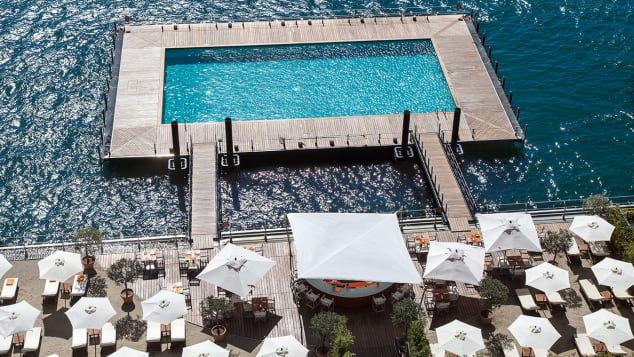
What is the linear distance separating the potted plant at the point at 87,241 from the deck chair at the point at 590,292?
113ft

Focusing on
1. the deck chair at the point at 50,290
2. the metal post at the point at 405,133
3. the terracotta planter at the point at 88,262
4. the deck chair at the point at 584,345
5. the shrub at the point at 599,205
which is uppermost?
the metal post at the point at 405,133

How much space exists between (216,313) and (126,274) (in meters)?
6.86

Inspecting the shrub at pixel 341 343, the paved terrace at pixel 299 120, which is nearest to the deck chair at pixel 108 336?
the shrub at pixel 341 343

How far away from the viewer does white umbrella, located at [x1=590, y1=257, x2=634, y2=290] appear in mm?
56406

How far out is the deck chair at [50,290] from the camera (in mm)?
56781

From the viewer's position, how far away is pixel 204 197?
7006 centimetres

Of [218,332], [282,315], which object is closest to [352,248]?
[282,315]

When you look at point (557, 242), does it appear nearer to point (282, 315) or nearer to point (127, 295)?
point (282, 315)

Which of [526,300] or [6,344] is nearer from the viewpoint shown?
[6,344]

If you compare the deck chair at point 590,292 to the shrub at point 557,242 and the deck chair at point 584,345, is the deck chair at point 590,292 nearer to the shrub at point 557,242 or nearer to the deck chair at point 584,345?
the shrub at point 557,242

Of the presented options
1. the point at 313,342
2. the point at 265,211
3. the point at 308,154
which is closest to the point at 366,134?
the point at 308,154

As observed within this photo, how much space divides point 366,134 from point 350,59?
13.9m

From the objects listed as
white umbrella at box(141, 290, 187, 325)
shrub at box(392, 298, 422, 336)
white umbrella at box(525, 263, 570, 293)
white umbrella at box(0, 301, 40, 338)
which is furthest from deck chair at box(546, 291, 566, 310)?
white umbrella at box(0, 301, 40, 338)

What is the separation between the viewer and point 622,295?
2263 inches
